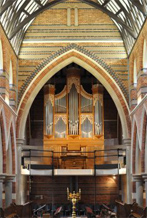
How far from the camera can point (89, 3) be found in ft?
62.0

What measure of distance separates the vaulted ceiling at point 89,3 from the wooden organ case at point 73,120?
4.24 metres

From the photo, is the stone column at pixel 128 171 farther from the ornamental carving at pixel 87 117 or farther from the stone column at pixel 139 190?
the ornamental carving at pixel 87 117

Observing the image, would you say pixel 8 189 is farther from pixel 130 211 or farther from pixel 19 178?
pixel 130 211

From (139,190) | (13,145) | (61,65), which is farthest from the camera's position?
(61,65)

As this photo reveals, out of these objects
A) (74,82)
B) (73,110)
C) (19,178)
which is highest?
(74,82)

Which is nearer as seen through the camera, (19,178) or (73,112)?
(19,178)

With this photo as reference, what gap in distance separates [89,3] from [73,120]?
7.15 m

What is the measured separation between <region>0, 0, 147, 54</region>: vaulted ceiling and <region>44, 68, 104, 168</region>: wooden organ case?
4.24m

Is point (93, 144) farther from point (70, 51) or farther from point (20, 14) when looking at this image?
point (20, 14)

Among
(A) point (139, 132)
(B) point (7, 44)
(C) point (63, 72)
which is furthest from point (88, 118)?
(B) point (7, 44)

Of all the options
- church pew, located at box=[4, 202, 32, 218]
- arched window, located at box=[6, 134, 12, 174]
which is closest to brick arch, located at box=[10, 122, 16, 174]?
arched window, located at box=[6, 134, 12, 174]

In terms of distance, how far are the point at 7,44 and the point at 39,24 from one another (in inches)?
146

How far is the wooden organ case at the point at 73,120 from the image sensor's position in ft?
75.5

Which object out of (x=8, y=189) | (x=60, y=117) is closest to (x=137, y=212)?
(x=8, y=189)
